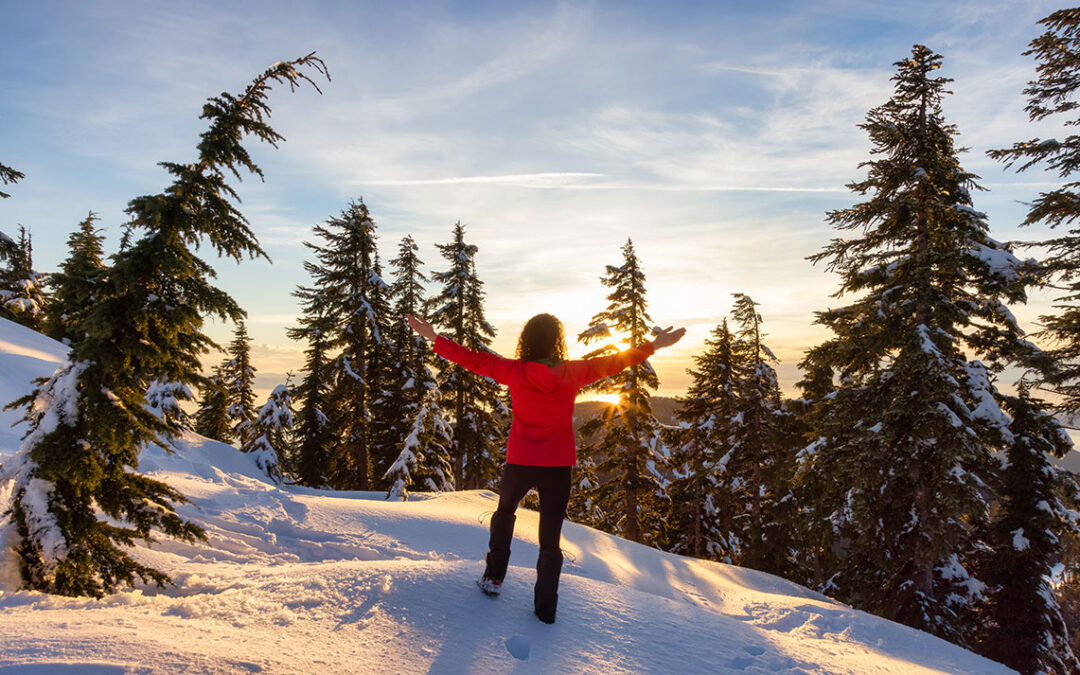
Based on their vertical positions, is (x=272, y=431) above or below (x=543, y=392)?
below

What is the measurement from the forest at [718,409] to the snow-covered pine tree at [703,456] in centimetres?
14

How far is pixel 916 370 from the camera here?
12719 mm

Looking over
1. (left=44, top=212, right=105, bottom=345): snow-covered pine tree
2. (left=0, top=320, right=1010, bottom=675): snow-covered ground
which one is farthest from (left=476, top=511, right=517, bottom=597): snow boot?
(left=44, top=212, right=105, bottom=345): snow-covered pine tree

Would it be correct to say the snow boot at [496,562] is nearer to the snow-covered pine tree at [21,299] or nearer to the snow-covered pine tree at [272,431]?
the snow-covered pine tree at [272,431]

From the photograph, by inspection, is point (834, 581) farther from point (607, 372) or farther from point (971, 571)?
point (607, 372)

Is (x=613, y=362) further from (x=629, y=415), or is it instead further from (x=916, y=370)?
(x=629, y=415)

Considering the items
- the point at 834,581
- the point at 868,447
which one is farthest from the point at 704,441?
the point at 868,447

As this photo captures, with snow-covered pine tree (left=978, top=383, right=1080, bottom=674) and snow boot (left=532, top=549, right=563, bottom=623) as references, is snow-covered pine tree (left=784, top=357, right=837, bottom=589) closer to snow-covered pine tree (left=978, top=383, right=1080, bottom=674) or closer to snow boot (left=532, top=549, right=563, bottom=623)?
snow-covered pine tree (left=978, top=383, right=1080, bottom=674)

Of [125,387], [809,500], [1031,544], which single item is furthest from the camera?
[809,500]

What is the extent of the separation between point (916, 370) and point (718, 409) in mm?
14061

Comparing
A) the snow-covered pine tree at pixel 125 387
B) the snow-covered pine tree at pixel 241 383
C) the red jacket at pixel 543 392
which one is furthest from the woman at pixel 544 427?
the snow-covered pine tree at pixel 241 383

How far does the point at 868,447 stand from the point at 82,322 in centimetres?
1578

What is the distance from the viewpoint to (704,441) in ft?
88.0

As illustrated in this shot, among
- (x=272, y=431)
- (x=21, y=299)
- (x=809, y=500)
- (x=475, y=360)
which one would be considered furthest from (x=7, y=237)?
(x=21, y=299)
